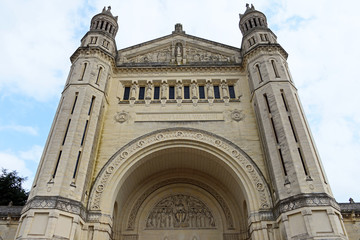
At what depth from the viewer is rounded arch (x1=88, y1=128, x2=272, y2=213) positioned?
13.8 metres

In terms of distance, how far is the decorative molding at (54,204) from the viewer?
1192 cm

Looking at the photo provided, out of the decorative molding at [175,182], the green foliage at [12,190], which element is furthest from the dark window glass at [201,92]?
the green foliage at [12,190]

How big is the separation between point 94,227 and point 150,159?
491 cm

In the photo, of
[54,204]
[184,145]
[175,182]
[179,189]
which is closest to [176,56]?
[184,145]

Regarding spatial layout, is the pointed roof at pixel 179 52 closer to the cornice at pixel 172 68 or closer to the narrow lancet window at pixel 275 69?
the cornice at pixel 172 68

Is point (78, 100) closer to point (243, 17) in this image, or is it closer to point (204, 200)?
point (204, 200)

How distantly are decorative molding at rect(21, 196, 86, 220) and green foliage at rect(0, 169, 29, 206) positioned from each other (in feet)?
47.2

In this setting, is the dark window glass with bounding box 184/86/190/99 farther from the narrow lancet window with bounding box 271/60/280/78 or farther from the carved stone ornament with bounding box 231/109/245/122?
the narrow lancet window with bounding box 271/60/280/78

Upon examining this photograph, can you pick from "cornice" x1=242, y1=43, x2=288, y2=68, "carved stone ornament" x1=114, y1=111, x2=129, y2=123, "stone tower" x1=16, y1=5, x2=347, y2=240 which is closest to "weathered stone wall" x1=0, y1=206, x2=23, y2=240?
"stone tower" x1=16, y1=5, x2=347, y2=240

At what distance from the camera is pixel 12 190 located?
24828 mm

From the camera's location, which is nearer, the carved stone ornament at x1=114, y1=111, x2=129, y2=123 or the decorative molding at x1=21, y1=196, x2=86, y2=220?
the decorative molding at x1=21, y1=196, x2=86, y2=220

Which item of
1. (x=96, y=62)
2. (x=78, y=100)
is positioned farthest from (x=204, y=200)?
(x=96, y=62)

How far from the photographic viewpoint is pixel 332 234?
36.3 ft

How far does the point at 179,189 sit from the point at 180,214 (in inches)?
67.1
